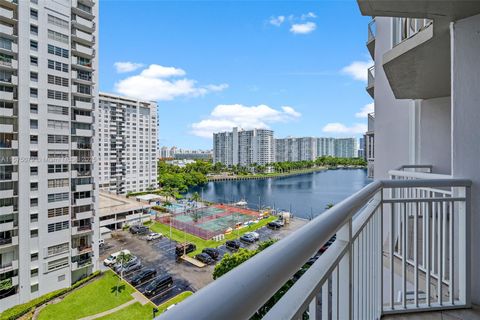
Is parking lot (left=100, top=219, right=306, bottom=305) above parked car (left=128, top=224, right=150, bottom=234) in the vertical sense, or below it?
below

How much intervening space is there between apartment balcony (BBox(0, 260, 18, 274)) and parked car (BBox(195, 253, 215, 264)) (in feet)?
24.6

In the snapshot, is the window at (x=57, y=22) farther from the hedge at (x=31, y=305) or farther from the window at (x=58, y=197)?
the hedge at (x=31, y=305)

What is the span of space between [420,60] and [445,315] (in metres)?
1.96

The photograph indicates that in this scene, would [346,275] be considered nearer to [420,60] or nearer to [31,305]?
[420,60]

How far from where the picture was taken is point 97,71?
1281cm

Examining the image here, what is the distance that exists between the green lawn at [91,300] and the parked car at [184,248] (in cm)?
332

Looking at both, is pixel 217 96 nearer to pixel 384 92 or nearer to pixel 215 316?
pixel 384 92

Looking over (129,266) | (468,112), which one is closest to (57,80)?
(129,266)

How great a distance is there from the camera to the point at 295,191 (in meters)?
29.5

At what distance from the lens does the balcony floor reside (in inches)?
55.8

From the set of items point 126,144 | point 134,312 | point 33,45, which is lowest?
point 134,312

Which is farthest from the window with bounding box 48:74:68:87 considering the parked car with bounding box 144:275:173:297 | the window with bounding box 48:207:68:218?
the parked car with bounding box 144:275:173:297

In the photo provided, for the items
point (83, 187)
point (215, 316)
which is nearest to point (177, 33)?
point (83, 187)

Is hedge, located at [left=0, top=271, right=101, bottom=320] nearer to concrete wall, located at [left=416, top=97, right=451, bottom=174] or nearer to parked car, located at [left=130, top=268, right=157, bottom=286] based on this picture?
parked car, located at [left=130, top=268, right=157, bottom=286]
